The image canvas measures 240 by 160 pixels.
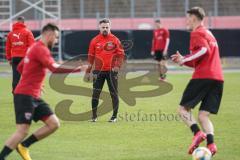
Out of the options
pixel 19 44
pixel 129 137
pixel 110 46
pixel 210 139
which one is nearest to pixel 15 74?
pixel 19 44

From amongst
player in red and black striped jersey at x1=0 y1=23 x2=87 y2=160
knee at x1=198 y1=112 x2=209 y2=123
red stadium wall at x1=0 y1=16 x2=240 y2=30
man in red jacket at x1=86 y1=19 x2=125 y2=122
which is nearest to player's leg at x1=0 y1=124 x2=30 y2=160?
player in red and black striped jersey at x1=0 y1=23 x2=87 y2=160

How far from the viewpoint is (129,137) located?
1305 cm

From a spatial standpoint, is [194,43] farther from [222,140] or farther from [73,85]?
[73,85]

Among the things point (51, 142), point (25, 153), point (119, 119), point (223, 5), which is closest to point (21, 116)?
point (25, 153)

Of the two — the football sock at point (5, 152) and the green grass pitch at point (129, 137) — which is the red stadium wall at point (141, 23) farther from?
the football sock at point (5, 152)

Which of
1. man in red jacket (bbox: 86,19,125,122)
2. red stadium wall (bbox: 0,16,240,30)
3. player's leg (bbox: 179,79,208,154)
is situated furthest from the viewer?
red stadium wall (bbox: 0,16,240,30)

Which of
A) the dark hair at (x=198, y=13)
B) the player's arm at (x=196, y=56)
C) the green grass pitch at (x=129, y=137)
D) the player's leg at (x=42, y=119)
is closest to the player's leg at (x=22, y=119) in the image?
the player's leg at (x=42, y=119)

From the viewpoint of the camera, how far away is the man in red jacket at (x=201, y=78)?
1070 centimetres

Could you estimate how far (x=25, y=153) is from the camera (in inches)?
399

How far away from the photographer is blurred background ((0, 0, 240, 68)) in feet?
131

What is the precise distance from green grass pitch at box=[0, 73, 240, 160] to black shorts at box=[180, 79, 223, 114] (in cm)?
81

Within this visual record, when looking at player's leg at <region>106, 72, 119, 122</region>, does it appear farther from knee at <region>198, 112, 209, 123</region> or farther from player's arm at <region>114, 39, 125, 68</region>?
knee at <region>198, 112, 209, 123</region>

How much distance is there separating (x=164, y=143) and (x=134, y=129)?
1.90 metres

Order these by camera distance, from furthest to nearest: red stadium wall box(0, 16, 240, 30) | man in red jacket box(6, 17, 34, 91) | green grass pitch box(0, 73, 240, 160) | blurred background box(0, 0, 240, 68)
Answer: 1. red stadium wall box(0, 16, 240, 30)
2. blurred background box(0, 0, 240, 68)
3. man in red jacket box(6, 17, 34, 91)
4. green grass pitch box(0, 73, 240, 160)
